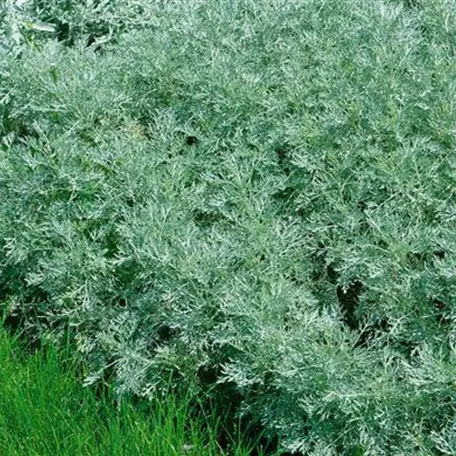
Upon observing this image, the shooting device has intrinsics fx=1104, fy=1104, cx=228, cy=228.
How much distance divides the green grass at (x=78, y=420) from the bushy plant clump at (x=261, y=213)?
0.32 feet

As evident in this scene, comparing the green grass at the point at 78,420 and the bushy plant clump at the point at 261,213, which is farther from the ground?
the bushy plant clump at the point at 261,213

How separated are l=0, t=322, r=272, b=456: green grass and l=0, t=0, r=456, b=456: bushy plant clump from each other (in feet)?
0.32

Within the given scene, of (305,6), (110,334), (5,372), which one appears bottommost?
(5,372)

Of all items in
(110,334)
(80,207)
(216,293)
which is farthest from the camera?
(80,207)

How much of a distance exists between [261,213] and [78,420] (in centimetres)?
86

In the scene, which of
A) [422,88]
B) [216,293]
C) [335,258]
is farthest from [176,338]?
[422,88]

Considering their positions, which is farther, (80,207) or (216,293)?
(80,207)

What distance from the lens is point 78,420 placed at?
340 cm

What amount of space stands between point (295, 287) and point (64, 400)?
2.71ft

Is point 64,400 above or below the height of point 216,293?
below

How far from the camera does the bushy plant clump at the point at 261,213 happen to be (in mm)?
3066

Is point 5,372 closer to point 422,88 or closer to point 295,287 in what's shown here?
point 295,287

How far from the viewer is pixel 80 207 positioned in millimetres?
3809

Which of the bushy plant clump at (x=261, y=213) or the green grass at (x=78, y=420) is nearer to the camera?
the bushy plant clump at (x=261, y=213)
